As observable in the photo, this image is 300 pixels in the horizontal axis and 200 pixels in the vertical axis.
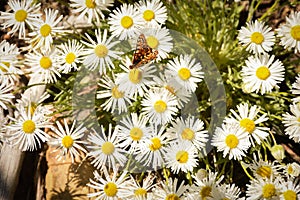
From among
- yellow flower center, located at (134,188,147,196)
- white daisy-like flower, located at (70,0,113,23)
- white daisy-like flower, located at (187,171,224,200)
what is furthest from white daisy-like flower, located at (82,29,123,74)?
white daisy-like flower, located at (187,171,224,200)

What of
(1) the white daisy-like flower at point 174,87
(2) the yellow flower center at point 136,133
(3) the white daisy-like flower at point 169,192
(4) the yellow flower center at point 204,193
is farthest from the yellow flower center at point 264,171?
(2) the yellow flower center at point 136,133

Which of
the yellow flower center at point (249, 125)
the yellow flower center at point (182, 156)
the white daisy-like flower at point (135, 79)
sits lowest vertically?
the yellow flower center at point (182, 156)

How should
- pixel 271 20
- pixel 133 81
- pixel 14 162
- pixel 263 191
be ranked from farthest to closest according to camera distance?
1. pixel 271 20
2. pixel 14 162
3. pixel 133 81
4. pixel 263 191

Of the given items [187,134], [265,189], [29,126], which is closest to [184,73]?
[187,134]

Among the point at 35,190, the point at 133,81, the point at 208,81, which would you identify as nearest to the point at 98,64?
the point at 133,81

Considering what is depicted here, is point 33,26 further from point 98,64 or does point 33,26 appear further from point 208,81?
point 208,81

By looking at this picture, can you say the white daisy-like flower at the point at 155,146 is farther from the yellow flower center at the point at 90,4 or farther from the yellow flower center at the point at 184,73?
the yellow flower center at the point at 90,4

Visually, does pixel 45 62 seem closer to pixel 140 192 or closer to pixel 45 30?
pixel 45 30
